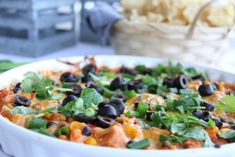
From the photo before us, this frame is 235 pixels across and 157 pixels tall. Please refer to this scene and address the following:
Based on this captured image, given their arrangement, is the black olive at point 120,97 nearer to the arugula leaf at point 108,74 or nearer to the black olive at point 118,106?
→ the black olive at point 118,106

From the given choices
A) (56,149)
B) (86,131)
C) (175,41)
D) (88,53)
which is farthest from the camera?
(88,53)

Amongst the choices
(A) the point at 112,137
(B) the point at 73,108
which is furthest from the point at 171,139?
(B) the point at 73,108

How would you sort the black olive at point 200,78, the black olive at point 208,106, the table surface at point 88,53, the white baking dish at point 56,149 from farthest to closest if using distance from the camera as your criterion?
the table surface at point 88,53 < the black olive at point 200,78 < the black olive at point 208,106 < the white baking dish at point 56,149

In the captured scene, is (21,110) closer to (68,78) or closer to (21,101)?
(21,101)

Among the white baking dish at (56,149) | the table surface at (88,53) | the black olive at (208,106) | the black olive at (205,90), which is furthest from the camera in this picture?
the table surface at (88,53)

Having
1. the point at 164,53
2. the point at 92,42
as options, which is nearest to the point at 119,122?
the point at 164,53

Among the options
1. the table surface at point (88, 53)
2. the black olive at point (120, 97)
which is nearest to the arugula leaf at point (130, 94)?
the black olive at point (120, 97)

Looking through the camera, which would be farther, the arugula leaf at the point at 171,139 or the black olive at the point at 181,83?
the black olive at the point at 181,83
